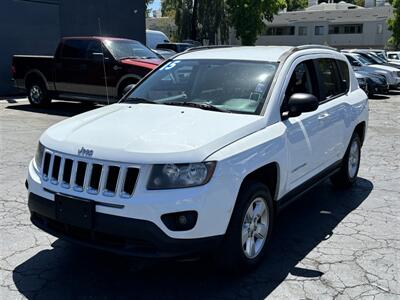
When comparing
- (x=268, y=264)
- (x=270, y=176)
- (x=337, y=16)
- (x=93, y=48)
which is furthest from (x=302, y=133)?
(x=337, y=16)

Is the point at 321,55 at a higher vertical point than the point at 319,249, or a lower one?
higher

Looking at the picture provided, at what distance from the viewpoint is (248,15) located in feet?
139

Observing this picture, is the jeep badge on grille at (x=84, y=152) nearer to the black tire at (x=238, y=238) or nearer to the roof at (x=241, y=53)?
the black tire at (x=238, y=238)

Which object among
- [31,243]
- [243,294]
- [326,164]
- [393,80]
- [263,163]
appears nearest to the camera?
[243,294]

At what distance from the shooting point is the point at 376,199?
600cm

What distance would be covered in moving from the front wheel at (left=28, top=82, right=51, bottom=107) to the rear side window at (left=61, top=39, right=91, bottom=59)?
1.25m

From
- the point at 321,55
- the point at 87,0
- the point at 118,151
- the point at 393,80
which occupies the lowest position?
the point at 393,80

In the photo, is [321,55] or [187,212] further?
[321,55]

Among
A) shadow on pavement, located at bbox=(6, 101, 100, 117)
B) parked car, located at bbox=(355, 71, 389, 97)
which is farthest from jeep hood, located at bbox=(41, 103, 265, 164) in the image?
parked car, located at bbox=(355, 71, 389, 97)

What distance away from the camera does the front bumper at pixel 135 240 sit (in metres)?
3.31

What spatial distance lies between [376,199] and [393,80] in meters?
14.9

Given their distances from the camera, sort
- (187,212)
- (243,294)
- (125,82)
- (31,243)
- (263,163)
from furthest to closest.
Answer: (125,82) < (31,243) < (263,163) < (243,294) < (187,212)

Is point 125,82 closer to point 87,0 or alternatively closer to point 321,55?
point 321,55

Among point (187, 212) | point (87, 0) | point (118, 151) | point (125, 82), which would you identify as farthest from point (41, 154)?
point (87, 0)
